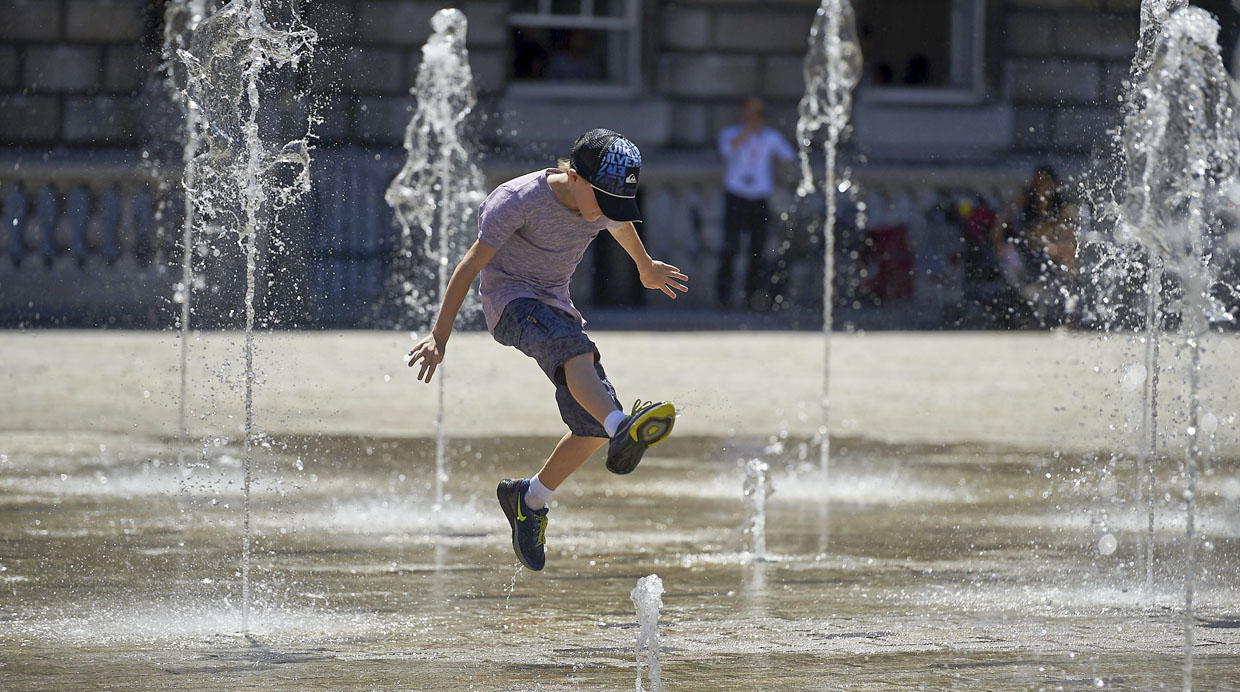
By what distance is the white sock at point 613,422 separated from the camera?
525cm

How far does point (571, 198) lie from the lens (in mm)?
5379

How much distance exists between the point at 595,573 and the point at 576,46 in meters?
13.0

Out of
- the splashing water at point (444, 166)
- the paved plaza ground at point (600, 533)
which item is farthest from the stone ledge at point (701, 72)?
the paved plaza ground at point (600, 533)

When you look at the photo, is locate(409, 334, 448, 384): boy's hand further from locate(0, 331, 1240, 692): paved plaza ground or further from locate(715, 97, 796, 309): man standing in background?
locate(715, 97, 796, 309): man standing in background

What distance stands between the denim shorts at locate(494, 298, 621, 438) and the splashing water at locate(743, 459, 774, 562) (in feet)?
4.43

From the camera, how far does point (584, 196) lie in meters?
5.31

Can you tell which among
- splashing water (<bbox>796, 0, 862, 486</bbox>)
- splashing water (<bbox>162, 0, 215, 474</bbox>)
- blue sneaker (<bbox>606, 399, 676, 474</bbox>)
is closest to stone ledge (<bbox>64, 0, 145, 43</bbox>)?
splashing water (<bbox>162, 0, 215, 474</bbox>)

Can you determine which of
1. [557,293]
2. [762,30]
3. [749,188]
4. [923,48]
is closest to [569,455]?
[557,293]

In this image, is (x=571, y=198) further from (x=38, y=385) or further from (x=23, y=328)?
(x=23, y=328)

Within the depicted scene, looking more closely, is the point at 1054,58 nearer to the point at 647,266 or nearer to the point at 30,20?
the point at 30,20

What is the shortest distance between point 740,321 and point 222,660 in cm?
1197

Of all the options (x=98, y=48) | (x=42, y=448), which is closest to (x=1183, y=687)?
(x=42, y=448)

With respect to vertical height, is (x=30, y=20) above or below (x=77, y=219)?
above

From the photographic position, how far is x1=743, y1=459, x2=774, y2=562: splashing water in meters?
6.73
